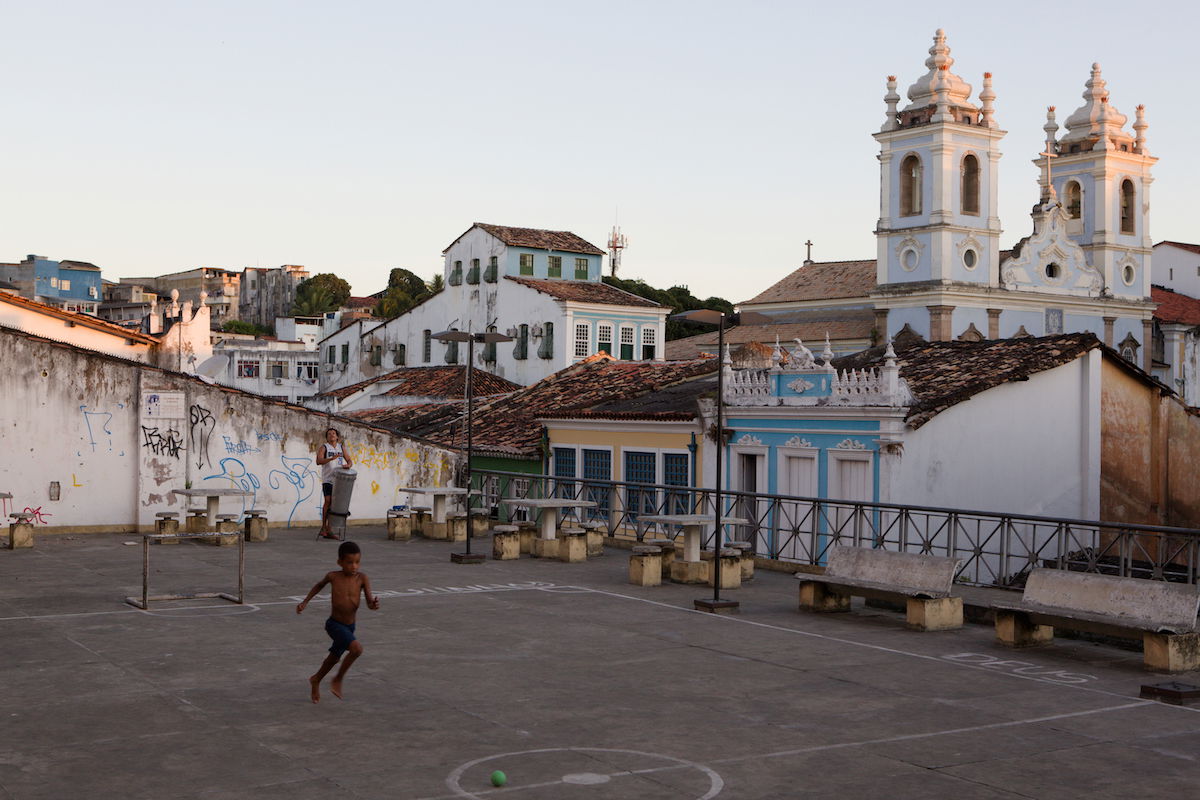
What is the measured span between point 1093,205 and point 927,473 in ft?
186

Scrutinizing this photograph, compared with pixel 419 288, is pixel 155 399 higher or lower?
lower

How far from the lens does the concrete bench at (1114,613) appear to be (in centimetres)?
1212

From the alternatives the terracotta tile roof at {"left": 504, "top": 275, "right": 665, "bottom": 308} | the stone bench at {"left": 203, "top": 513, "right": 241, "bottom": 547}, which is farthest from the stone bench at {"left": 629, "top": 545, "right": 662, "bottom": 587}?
the terracotta tile roof at {"left": 504, "top": 275, "right": 665, "bottom": 308}

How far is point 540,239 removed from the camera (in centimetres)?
6406

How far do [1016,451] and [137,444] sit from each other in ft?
56.6

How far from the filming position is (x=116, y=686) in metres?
10.7

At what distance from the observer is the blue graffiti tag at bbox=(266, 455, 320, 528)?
83.7 feet

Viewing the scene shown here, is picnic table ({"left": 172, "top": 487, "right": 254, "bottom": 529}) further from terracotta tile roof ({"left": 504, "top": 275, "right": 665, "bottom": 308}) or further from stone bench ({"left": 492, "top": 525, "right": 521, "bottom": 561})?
terracotta tile roof ({"left": 504, "top": 275, "right": 665, "bottom": 308})

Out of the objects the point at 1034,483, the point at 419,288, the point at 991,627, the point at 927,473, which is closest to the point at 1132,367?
the point at 1034,483

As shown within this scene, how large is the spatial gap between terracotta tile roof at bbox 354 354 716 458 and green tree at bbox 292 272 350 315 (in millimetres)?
76310

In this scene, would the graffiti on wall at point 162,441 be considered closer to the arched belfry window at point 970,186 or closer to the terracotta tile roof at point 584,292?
the terracotta tile roof at point 584,292

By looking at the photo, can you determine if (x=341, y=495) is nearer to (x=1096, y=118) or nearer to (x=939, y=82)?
(x=939, y=82)

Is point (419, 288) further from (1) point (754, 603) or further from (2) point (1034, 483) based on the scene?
(1) point (754, 603)

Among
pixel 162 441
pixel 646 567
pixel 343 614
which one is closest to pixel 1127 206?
pixel 162 441
